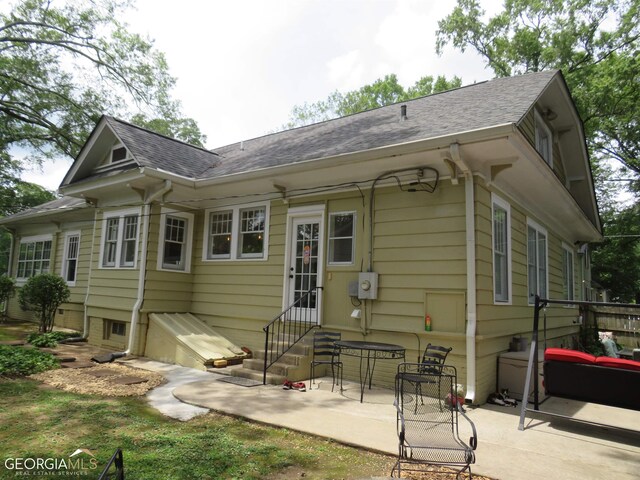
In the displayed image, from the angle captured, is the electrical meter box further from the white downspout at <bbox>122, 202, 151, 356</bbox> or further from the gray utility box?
the white downspout at <bbox>122, 202, 151, 356</bbox>

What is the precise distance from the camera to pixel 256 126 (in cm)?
3388

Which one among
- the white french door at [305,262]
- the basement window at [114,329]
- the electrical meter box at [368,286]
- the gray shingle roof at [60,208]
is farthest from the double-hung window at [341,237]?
the gray shingle roof at [60,208]

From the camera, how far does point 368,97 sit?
2861 centimetres

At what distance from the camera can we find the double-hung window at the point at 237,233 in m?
8.54

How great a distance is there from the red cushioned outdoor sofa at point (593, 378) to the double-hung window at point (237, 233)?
535cm

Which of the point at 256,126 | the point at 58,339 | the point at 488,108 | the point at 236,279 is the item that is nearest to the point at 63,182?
the point at 58,339

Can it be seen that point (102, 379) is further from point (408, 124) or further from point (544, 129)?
point (544, 129)

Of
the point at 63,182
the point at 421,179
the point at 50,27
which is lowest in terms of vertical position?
the point at 421,179

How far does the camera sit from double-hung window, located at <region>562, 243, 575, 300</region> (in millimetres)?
11373

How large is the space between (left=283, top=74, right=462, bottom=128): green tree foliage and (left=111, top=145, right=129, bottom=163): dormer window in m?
15.8

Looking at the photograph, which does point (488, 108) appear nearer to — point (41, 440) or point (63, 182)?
point (41, 440)

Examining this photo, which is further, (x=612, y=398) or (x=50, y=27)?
(x=50, y=27)

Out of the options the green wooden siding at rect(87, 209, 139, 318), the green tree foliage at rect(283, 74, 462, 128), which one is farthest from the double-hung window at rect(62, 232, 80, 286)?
the green tree foliage at rect(283, 74, 462, 128)

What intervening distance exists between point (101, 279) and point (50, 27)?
13925 mm
